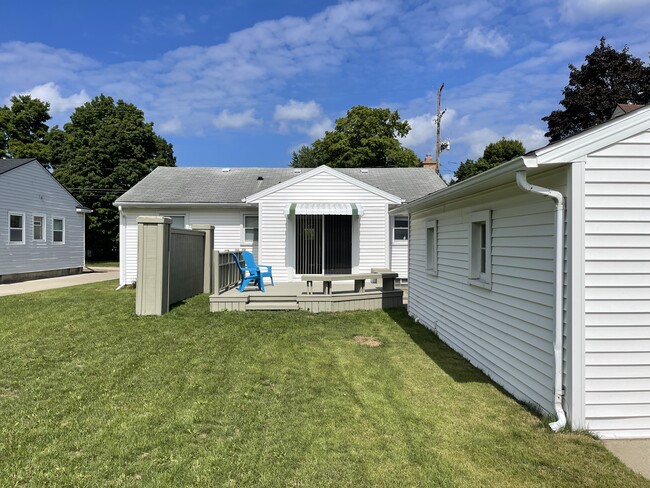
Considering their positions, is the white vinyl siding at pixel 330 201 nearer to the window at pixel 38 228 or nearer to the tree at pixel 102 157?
the window at pixel 38 228

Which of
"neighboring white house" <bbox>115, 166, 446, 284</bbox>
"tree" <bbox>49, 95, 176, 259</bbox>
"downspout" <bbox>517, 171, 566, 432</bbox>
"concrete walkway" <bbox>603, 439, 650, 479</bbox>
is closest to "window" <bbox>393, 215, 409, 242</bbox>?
"neighboring white house" <bbox>115, 166, 446, 284</bbox>

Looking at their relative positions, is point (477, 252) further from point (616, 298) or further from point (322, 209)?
point (322, 209)

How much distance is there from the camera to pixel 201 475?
2.98 meters

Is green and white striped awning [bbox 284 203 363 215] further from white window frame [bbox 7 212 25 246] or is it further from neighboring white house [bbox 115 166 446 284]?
white window frame [bbox 7 212 25 246]

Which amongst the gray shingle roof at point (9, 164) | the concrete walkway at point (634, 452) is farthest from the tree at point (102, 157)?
the concrete walkway at point (634, 452)

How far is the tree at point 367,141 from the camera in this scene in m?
35.4

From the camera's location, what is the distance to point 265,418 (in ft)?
13.0

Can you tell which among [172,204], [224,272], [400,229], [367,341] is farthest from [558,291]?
[172,204]

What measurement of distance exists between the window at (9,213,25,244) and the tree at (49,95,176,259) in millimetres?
13472

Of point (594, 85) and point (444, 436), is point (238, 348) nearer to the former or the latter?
point (444, 436)

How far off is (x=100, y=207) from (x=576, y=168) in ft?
110

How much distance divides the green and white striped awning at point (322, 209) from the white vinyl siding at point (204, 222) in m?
3.08

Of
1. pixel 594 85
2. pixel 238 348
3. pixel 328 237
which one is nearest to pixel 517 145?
pixel 594 85

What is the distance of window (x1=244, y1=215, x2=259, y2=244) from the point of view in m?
15.4
